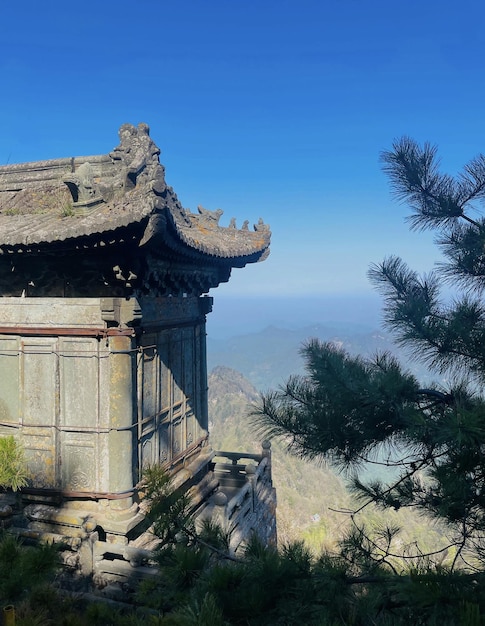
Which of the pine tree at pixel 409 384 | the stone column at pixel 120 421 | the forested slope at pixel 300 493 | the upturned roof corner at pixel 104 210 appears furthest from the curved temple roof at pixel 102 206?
the forested slope at pixel 300 493

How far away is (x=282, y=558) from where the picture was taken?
374 centimetres

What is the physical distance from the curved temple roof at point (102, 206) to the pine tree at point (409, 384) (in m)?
3.03

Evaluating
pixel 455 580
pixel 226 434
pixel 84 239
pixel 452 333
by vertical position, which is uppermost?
pixel 84 239

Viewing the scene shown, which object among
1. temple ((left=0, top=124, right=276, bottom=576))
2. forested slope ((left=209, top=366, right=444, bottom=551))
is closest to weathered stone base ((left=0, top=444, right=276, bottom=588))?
temple ((left=0, top=124, right=276, bottom=576))

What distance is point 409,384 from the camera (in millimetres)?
3971

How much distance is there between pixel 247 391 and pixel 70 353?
317 ft

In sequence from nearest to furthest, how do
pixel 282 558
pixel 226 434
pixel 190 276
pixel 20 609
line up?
pixel 282 558 < pixel 20 609 < pixel 190 276 < pixel 226 434

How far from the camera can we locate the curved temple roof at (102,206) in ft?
20.5

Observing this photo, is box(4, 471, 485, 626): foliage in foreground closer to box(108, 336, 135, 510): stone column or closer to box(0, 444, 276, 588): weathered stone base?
box(0, 444, 276, 588): weathered stone base

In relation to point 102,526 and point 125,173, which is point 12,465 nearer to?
point 102,526

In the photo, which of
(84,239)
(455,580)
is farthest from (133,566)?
(455,580)

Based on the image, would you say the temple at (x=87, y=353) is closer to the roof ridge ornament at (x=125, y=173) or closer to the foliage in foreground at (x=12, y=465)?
the roof ridge ornament at (x=125, y=173)

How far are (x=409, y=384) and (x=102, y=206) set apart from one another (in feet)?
17.7

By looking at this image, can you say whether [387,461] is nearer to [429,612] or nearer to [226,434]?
[429,612]
